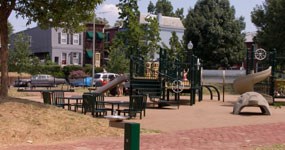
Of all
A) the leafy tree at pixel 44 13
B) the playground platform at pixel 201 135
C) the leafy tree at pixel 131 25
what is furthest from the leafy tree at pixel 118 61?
the leafy tree at pixel 44 13

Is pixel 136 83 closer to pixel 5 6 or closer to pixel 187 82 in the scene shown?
pixel 187 82

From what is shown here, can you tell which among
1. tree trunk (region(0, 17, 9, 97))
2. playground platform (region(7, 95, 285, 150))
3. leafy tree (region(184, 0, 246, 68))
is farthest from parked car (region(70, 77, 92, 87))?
tree trunk (region(0, 17, 9, 97))

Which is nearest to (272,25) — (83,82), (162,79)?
(83,82)

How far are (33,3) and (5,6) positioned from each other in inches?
30.8

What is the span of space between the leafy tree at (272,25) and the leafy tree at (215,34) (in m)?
12.8

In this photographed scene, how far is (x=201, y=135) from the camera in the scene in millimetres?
12172

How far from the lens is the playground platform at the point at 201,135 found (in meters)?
10.2

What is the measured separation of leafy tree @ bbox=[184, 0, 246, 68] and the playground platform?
4271 cm

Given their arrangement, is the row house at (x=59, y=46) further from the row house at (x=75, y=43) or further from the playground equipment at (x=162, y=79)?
the playground equipment at (x=162, y=79)

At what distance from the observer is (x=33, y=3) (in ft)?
44.6

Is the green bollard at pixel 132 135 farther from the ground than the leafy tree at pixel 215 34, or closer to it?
closer to it

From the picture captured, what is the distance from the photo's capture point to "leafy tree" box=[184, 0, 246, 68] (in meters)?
59.9

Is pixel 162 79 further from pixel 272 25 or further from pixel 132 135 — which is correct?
pixel 272 25

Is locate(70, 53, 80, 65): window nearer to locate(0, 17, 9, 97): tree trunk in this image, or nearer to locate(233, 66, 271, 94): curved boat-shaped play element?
locate(233, 66, 271, 94): curved boat-shaped play element
